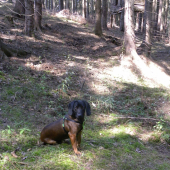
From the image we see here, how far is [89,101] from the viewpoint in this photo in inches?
313

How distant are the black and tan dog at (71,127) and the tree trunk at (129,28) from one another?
9.72m

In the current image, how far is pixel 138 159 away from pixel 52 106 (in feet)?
12.2

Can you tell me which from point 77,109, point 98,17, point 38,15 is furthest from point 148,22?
point 77,109

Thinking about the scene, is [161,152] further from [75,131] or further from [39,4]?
[39,4]

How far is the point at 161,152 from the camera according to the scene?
17.6 ft

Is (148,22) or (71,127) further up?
(148,22)

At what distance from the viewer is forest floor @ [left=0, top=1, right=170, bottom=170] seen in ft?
13.4

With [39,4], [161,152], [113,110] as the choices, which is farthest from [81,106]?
[39,4]

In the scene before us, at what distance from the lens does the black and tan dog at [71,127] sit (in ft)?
12.7

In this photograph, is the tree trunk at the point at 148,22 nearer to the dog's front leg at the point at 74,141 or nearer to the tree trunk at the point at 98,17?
the tree trunk at the point at 98,17

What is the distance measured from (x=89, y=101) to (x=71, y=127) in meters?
4.02

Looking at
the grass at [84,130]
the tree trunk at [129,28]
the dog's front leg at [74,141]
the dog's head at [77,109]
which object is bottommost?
the grass at [84,130]

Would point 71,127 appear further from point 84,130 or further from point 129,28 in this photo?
point 129,28

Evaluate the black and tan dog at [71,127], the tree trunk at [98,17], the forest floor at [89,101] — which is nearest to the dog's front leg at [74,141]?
the black and tan dog at [71,127]
